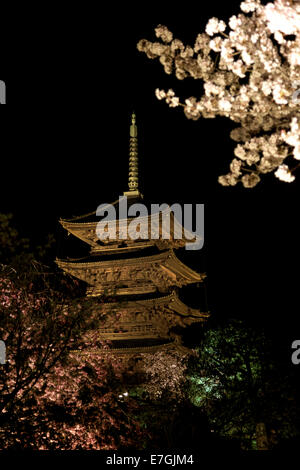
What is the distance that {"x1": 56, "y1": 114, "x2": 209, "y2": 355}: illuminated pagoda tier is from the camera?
20.3 meters

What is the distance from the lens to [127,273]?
21891 mm

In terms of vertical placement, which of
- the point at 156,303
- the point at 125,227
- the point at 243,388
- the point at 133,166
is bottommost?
the point at 243,388

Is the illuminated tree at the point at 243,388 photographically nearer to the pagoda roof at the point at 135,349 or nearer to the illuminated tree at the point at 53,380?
the illuminated tree at the point at 53,380

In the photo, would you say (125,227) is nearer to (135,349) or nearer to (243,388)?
(135,349)

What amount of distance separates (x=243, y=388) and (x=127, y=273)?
32.4 feet

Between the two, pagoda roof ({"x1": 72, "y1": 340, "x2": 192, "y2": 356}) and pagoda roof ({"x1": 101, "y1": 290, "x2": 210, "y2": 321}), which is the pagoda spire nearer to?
pagoda roof ({"x1": 101, "y1": 290, "x2": 210, "y2": 321})

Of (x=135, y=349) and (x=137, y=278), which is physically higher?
(x=137, y=278)

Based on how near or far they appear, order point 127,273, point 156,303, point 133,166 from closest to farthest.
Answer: point 156,303
point 127,273
point 133,166

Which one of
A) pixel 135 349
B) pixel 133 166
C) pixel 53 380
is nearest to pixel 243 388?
pixel 53 380

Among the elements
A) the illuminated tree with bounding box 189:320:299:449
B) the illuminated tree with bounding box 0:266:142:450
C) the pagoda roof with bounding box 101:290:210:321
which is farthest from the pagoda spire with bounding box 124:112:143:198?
the illuminated tree with bounding box 189:320:299:449

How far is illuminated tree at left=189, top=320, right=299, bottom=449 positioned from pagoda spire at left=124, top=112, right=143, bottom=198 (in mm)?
11166

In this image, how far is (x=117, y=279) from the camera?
22.0 m
